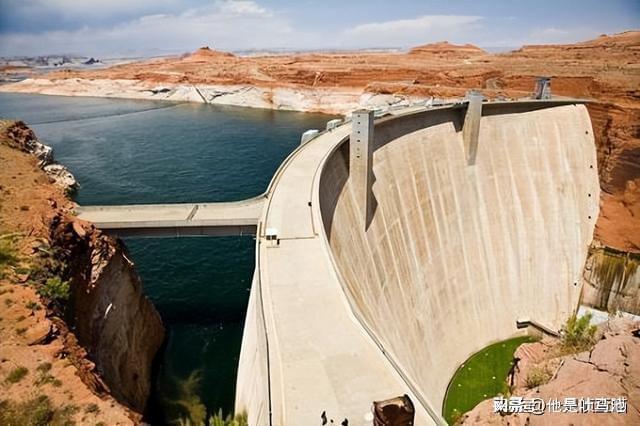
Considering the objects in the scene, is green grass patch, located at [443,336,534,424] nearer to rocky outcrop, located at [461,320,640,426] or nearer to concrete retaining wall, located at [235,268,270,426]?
concrete retaining wall, located at [235,268,270,426]

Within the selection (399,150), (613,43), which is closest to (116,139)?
(399,150)

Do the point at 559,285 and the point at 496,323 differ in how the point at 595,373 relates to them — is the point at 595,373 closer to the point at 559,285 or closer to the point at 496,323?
the point at 496,323

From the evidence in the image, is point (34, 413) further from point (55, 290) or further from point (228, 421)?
point (55, 290)

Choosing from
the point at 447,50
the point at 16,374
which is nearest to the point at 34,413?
the point at 16,374

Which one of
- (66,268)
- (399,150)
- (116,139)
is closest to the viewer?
(66,268)

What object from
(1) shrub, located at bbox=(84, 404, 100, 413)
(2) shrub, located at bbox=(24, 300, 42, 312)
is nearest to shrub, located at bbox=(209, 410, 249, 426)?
(1) shrub, located at bbox=(84, 404, 100, 413)

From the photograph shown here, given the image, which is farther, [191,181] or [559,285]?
[191,181]

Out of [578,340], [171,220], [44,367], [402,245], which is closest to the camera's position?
[44,367]
